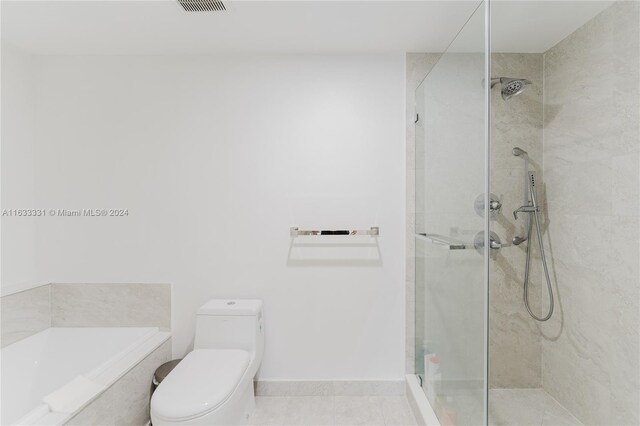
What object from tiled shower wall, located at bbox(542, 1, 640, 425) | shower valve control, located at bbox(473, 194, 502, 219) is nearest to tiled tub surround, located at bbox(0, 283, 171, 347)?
shower valve control, located at bbox(473, 194, 502, 219)

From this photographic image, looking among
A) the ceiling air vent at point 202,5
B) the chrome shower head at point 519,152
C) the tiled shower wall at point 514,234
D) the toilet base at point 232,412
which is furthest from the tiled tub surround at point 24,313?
the chrome shower head at point 519,152

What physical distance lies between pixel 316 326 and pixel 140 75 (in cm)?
198

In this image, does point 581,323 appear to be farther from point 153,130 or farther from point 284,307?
point 153,130

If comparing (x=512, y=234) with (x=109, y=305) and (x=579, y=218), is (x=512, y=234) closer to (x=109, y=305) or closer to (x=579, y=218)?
(x=579, y=218)

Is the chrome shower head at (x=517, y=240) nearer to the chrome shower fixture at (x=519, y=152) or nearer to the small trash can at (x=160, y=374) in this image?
the chrome shower fixture at (x=519, y=152)

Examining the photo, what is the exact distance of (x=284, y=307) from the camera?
205 centimetres

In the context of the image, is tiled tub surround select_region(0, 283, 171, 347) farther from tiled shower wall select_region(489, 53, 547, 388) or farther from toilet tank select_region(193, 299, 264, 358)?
tiled shower wall select_region(489, 53, 547, 388)

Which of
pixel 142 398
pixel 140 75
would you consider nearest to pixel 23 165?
pixel 140 75

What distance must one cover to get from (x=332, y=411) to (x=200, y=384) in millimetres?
841

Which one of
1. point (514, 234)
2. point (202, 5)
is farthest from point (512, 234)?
point (202, 5)

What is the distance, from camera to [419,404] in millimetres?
1742

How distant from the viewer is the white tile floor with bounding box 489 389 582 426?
163 cm

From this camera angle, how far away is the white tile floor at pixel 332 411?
180 cm

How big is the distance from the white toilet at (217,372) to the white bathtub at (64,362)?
0.96 feet
